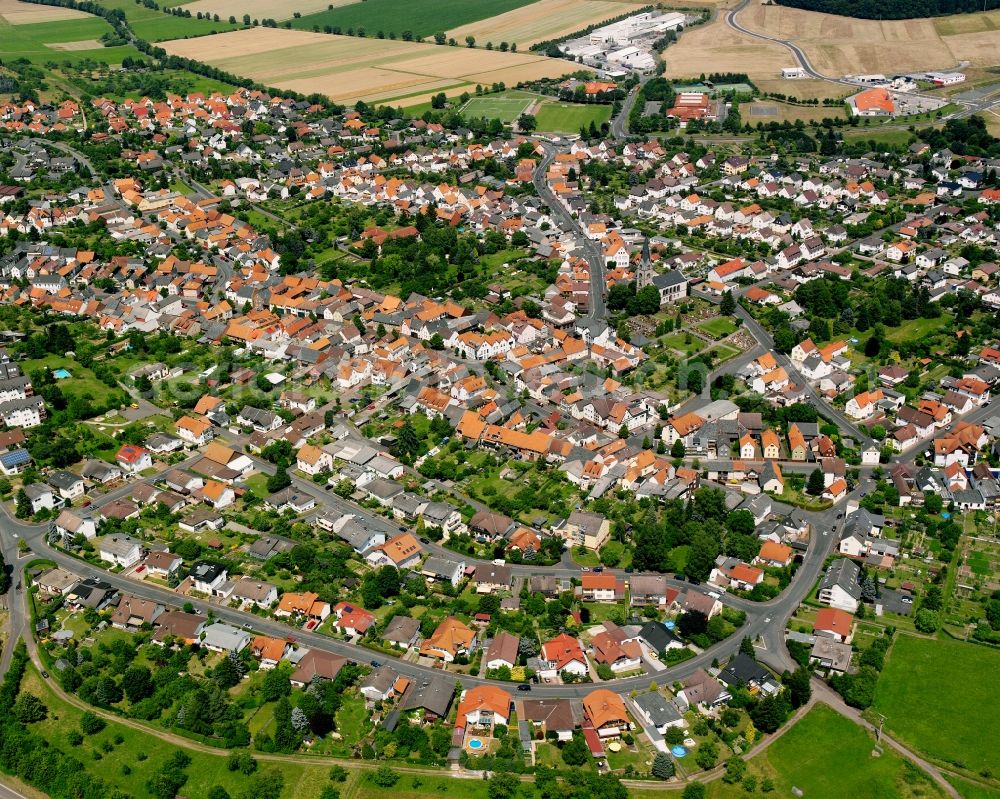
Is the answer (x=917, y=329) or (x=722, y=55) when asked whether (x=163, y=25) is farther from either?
(x=917, y=329)

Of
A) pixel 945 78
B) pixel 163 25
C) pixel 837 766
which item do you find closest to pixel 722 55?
pixel 945 78

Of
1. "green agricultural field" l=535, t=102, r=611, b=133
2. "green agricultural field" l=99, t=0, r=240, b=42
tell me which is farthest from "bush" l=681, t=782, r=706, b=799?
"green agricultural field" l=99, t=0, r=240, b=42

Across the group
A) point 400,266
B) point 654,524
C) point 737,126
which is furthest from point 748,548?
point 737,126

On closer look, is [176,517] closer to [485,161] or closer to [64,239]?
[64,239]

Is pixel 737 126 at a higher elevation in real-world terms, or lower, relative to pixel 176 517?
higher

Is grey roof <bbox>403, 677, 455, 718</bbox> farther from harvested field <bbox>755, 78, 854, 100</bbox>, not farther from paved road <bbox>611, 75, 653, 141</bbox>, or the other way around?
harvested field <bbox>755, 78, 854, 100</bbox>
